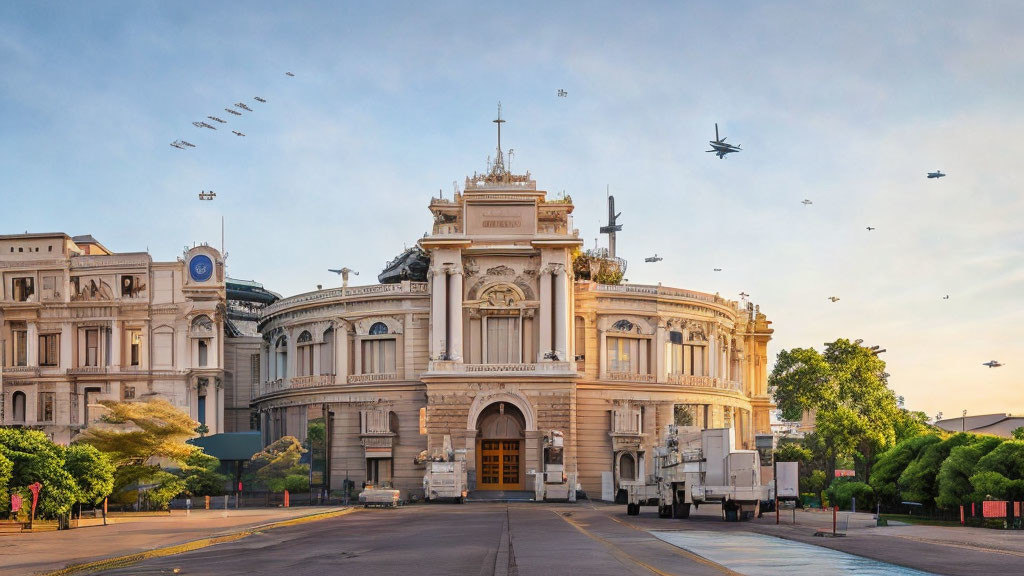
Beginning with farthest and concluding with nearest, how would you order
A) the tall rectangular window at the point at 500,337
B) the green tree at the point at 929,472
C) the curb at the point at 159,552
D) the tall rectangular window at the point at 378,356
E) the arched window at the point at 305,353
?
the arched window at the point at 305,353 < the tall rectangular window at the point at 378,356 < the tall rectangular window at the point at 500,337 < the green tree at the point at 929,472 < the curb at the point at 159,552

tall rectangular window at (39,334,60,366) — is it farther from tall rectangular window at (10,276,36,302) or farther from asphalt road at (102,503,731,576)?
asphalt road at (102,503,731,576)

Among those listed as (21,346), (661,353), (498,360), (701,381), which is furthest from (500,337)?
(21,346)

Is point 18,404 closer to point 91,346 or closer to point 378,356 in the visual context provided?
point 91,346

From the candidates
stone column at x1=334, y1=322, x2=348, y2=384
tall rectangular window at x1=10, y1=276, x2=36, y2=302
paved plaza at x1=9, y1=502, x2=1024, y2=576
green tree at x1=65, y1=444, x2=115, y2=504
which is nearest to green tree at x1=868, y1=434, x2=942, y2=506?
paved plaza at x1=9, y1=502, x2=1024, y2=576

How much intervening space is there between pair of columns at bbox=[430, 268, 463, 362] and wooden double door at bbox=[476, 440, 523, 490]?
20.9 ft

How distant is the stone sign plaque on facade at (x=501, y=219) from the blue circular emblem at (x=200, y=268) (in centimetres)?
1982

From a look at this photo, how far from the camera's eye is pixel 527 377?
80.9 metres

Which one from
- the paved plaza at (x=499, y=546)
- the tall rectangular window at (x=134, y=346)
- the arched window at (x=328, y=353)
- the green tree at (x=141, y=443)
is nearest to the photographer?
the paved plaza at (x=499, y=546)

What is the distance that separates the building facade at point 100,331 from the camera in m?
88.8

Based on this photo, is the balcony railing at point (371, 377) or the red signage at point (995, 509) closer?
the red signage at point (995, 509)

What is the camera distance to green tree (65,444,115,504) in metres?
49.0

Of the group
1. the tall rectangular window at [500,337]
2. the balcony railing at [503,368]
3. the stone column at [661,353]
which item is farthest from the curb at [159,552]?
the stone column at [661,353]

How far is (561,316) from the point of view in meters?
82.4

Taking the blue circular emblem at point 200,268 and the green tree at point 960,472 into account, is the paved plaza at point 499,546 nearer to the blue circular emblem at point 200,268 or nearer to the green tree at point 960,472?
the green tree at point 960,472
